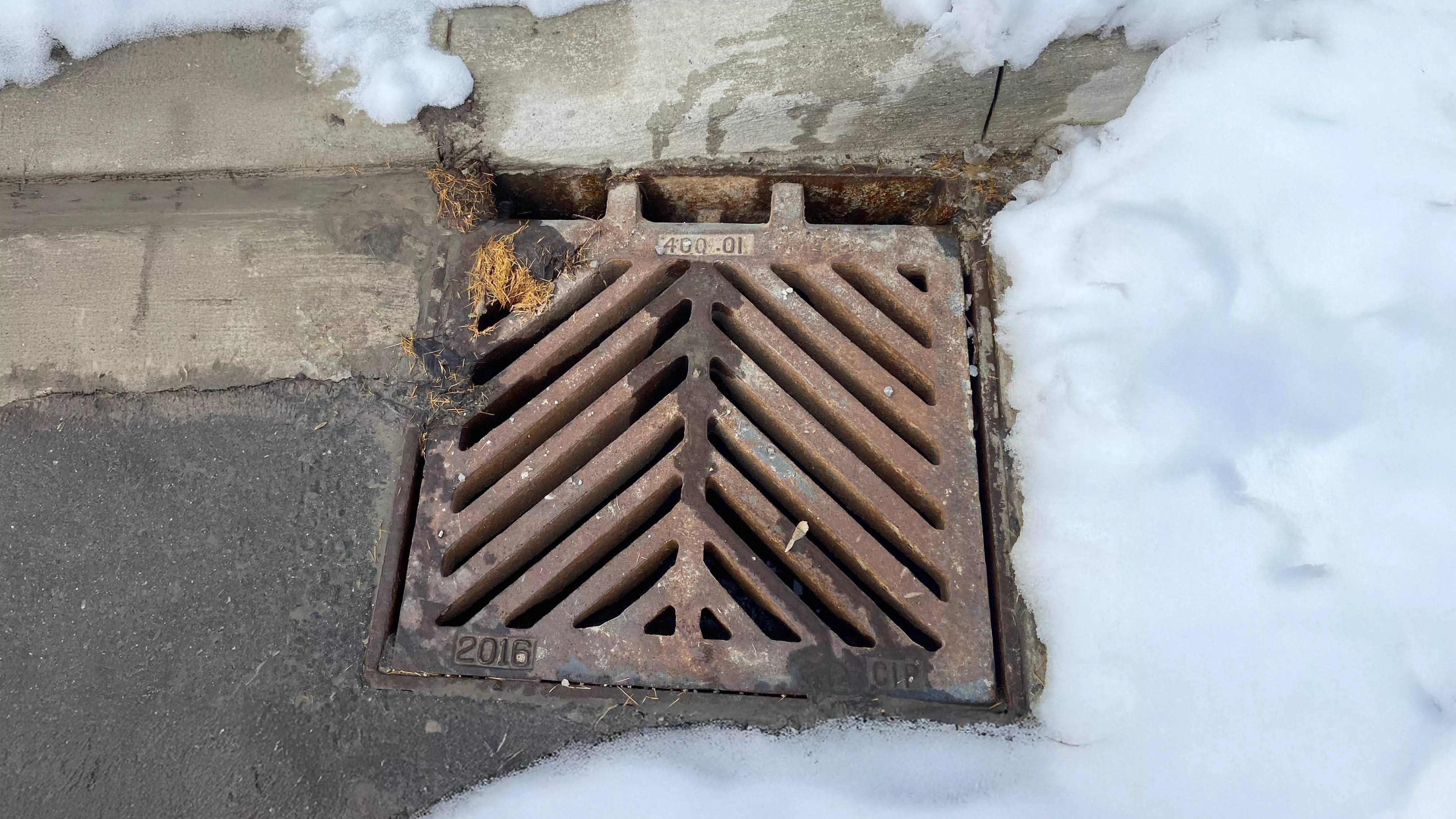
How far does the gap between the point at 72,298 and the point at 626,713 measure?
1.78 m

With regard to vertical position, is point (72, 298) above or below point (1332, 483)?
above

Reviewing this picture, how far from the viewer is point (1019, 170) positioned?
6.50 feet

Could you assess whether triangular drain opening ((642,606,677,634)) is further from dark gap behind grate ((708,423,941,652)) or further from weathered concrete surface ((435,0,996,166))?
weathered concrete surface ((435,0,996,166))

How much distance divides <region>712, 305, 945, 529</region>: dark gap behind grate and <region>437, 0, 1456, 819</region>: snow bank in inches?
8.7

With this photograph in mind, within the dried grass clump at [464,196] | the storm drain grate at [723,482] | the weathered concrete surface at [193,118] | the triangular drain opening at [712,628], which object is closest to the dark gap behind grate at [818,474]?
the storm drain grate at [723,482]

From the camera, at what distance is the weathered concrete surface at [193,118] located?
2082 millimetres

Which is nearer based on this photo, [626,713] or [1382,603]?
[1382,603]

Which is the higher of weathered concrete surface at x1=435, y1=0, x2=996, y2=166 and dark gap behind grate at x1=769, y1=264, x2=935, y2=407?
weathered concrete surface at x1=435, y1=0, x2=996, y2=166

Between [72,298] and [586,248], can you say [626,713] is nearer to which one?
[586,248]

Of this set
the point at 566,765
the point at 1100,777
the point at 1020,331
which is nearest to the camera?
the point at 1100,777

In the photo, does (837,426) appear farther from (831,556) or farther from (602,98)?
(602,98)

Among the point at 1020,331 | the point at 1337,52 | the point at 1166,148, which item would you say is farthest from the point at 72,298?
the point at 1337,52

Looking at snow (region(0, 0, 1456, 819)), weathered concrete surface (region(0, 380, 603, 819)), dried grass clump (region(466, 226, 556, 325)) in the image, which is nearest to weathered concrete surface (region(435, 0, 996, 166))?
snow (region(0, 0, 1456, 819))

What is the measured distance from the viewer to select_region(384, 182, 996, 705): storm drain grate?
5.34 ft
